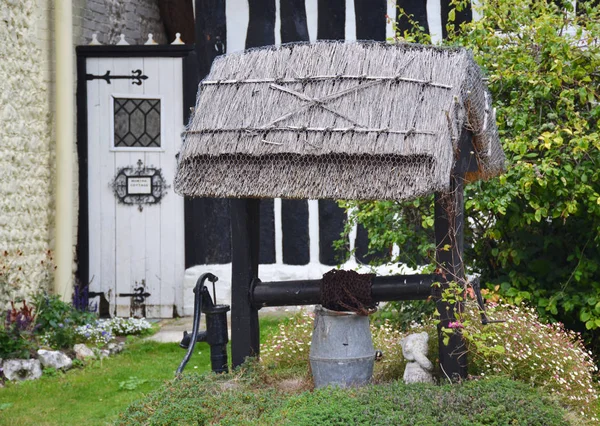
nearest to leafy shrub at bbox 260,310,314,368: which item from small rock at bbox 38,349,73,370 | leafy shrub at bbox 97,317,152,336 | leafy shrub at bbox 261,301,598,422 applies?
leafy shrub at bbox 261,301,598,422

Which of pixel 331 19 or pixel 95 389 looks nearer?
pixel 95 389

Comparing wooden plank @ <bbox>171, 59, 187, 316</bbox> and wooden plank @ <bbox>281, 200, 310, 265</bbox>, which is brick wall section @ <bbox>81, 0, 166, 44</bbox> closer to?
wooden plank @ <bbox>171, 59, 187, 316</bbox>

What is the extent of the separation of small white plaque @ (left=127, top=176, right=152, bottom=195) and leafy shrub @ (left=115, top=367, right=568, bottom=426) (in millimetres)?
4965

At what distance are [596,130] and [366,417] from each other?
136 inches

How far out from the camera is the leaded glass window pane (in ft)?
33.8

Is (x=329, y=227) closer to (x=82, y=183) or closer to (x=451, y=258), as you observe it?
(x=82, y=183)

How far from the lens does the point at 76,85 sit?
33.4 ft

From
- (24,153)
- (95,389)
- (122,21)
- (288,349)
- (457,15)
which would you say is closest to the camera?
(288,349)

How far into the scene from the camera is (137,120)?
33.8 feet

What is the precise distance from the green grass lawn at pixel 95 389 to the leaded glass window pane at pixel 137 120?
8.54 ft

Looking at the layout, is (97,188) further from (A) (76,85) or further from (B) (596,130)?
(B) (596,130)

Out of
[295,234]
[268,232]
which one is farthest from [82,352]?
[295,234]

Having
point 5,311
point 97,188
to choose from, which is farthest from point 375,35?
point 5,311

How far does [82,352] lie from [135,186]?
251cm
